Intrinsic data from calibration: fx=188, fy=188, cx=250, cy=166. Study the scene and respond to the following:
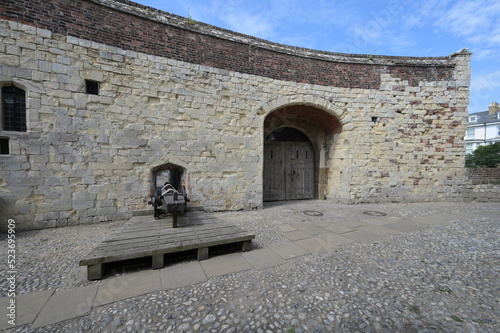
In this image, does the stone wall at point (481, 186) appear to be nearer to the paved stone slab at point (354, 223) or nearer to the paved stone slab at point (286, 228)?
the paved stone slab at point (354, 223)

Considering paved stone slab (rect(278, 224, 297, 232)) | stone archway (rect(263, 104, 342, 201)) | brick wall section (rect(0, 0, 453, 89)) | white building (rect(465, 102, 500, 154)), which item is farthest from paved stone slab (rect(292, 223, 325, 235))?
white building (rect(465, 102, 500, 154))

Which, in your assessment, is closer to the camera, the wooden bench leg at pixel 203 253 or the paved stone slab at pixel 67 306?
the paved stone slab at pixel 67 306

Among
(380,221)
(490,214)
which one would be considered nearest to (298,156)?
(380,221)

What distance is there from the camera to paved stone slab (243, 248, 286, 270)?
274cm

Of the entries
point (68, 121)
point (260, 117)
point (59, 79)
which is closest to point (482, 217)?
point (260, 117)

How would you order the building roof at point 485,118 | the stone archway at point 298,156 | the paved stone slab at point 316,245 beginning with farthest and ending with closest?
the building roof at point 485,118 < the stone archway at point 298,156 < the paved stone slab at point 316,245

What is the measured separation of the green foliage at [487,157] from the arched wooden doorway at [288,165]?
22.8 metres

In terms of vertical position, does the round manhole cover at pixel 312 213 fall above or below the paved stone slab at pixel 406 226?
below

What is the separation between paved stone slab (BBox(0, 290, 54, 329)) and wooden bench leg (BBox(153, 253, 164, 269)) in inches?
40.6

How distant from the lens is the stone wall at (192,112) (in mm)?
4137

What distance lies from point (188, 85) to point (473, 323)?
257 inches

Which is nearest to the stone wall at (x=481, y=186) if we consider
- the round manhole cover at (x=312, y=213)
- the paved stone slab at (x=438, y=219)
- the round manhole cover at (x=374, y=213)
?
the paved stone slab at (x=438, y=219)

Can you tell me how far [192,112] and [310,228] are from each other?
4443 mm

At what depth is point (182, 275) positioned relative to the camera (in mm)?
2447
